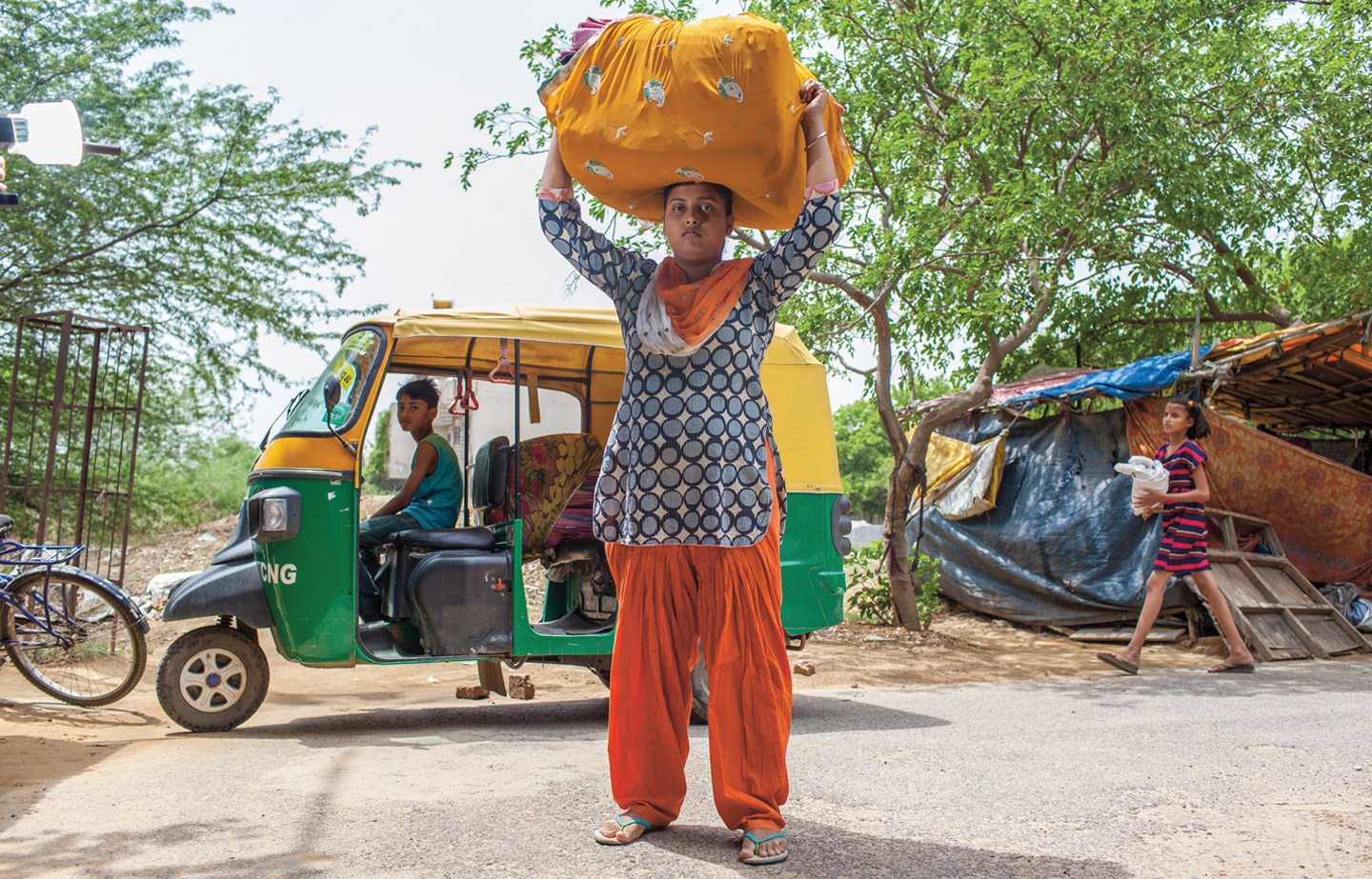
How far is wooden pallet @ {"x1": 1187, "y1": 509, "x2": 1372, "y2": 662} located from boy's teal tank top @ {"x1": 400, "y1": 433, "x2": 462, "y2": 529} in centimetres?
638

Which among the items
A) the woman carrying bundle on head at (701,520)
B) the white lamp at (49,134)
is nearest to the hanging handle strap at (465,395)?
the white lamp at (49,134)

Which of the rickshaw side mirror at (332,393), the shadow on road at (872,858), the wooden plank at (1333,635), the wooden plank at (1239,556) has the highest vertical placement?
the rickshaw side mirror at (332,393)

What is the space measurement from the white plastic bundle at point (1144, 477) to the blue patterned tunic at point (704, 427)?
550 cm

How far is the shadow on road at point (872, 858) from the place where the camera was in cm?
260

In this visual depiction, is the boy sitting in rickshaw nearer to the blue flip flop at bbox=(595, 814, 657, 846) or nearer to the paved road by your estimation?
the paved road

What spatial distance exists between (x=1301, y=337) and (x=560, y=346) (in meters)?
6.34

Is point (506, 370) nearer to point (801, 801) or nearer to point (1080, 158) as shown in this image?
point (801, 801)

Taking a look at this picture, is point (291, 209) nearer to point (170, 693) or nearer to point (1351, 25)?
point (170, 693)

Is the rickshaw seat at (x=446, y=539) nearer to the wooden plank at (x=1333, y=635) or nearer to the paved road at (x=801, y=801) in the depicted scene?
the paved road at (x=801, y=801)

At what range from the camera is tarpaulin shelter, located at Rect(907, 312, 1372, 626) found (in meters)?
9.43

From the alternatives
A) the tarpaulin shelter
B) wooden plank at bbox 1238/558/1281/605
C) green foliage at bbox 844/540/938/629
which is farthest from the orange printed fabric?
green foliage at bbox 844/540/938/629

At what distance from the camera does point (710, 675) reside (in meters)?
2.92

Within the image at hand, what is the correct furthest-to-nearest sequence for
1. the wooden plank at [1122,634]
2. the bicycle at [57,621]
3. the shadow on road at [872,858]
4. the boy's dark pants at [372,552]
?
the wooden plank at [1122,634] < the bicycle at [57,621] < the boy's dark pants at [372,552] < the shadow on road at [872,858]

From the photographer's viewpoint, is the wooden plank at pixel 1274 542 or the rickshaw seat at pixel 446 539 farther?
the wooden plank at pixel 1274 542
